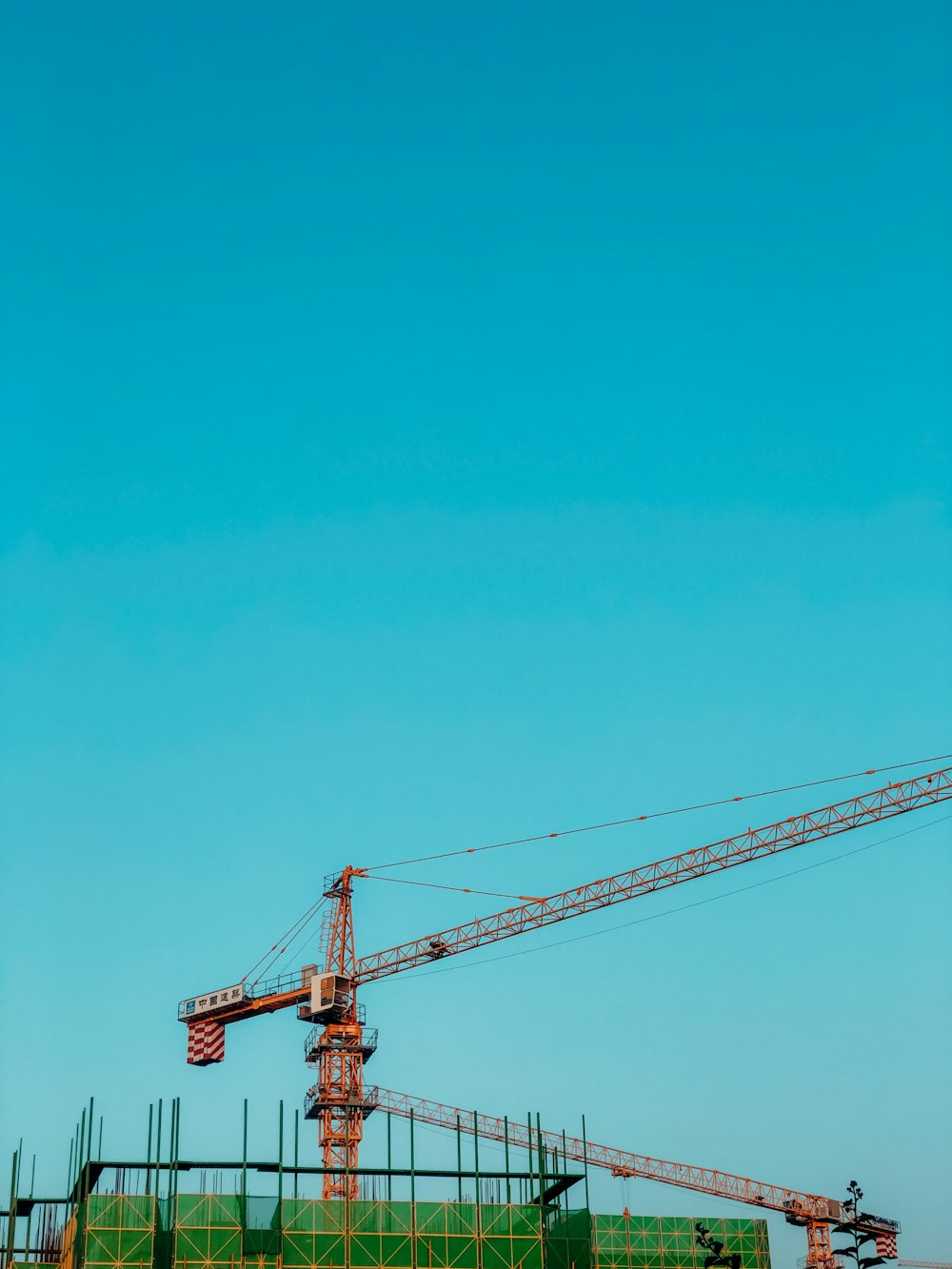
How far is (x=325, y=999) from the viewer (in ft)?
422

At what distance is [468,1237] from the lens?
Answer: 3049 inches

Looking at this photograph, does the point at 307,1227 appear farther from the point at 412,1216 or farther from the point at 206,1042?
the point at 206,1042

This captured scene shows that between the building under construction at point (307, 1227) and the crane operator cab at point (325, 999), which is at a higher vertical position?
the crane operator cab at point (325, 999)

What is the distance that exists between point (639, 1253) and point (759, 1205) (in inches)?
2816

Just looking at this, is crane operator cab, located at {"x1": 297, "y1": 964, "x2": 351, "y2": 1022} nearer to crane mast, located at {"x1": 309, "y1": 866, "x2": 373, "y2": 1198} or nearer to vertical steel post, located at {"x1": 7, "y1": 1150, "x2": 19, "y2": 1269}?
crane mast, located at {"x1": 309, "y1": 866, "x2": 373, "y2": 1198}

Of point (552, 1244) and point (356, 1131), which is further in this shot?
point (356, 1131)

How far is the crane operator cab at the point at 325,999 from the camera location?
12862 centimetres

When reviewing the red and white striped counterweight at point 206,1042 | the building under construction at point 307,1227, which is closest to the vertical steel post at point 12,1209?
the building under construction at point 307,1227

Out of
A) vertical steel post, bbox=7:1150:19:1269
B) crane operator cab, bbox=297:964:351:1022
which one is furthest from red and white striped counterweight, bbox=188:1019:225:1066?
vertical steel post, bbox=7:1150:19:1269

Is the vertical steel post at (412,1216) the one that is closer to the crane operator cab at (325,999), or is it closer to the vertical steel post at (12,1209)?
the vertical steel post at (12,1209)

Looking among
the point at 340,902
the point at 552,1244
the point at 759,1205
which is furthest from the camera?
the point at 759,1205

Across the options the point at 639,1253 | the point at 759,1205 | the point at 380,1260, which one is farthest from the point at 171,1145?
the point at 759,1205

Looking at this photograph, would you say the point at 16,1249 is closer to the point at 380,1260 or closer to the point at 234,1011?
the point at 380,1260

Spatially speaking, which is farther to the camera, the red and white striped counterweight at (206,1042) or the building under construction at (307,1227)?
the red and white striped counterweight at (206,1042)
